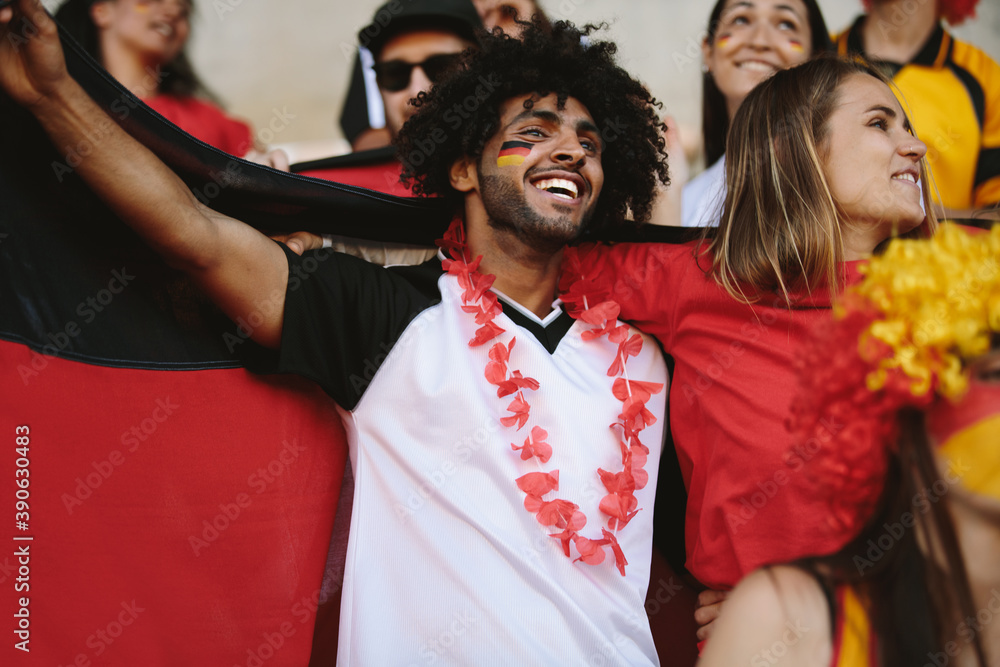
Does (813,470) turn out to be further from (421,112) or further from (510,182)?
(421,112)

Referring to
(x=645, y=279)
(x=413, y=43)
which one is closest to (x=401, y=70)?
(x=413, y=43)

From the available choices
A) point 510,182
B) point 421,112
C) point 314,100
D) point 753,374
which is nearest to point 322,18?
point 314,100

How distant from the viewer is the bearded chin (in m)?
2.33

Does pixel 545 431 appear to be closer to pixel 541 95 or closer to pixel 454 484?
pixel 454 484

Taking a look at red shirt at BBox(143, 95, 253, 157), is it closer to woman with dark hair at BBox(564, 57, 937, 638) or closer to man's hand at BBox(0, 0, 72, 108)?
man's hand at BBox(0, 0, 72, 108)

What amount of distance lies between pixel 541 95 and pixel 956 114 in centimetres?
176

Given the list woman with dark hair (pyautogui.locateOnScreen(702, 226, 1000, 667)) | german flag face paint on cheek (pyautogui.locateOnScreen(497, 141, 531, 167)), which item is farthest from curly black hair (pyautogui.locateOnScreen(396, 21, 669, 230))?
woman with dark hair (pyautogui.locateOnScreen(702, 226, 1000, 667))

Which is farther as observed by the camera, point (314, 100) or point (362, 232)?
point (314, 100)

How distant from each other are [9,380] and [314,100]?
405 cm

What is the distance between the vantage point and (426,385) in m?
2.16

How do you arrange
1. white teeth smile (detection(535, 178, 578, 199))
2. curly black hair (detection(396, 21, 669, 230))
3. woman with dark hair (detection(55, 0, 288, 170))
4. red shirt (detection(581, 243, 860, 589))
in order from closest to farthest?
red shirt (detection(581, 243, 860, 589)) < white teeth smile (detection(535, 178, 578, 199)) < curly black hair (detection(396, 21, 669, 230)) < woman with dark hair (detection(55, 0, 288, 170))

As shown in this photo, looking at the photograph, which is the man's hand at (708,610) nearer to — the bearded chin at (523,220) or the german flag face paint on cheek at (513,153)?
the bearded chin at (523,220)

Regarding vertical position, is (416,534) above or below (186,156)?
below

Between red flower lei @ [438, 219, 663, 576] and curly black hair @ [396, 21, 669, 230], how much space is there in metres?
0.29
